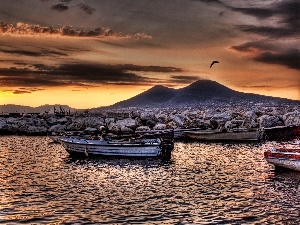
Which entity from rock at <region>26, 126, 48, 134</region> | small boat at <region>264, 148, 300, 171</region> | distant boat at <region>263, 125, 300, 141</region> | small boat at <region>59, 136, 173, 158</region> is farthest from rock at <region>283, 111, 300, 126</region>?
small boat at <region>264, 148, 300, 171</region>

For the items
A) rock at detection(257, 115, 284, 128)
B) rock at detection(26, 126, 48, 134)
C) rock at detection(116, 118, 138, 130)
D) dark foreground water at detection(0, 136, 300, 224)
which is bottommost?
dark foreground water at detection(0, 136, 300, 224)

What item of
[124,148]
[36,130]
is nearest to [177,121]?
[36,130]

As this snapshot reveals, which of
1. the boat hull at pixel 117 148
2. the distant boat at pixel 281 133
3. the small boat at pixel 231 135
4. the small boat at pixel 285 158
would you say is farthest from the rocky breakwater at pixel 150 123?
the small boat at pixel 285 158

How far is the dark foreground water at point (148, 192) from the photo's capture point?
2070cm

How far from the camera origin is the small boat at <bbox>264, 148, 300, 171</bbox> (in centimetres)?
3372

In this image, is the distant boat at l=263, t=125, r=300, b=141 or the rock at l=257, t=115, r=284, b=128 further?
the rock at l=257, t=115, r=284, b=128

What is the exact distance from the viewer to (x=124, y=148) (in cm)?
4466

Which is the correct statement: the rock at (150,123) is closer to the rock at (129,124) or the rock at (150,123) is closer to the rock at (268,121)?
the rock at (129,124)

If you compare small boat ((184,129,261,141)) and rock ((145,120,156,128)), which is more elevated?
rock ((145,120,156,128))

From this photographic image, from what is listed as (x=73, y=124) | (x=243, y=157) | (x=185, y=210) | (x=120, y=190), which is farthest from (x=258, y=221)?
(x=73, y=124)

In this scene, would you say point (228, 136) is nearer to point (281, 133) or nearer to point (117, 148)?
point (281, 133)

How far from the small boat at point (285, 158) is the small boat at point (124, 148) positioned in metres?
12.0

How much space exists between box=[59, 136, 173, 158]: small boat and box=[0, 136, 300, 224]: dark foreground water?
174 cm

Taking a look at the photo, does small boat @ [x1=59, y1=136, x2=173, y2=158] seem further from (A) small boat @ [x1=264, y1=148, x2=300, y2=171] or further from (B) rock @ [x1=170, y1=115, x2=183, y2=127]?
(B) rock @ [x1=170, y1=115, x2=183, y2=127]
